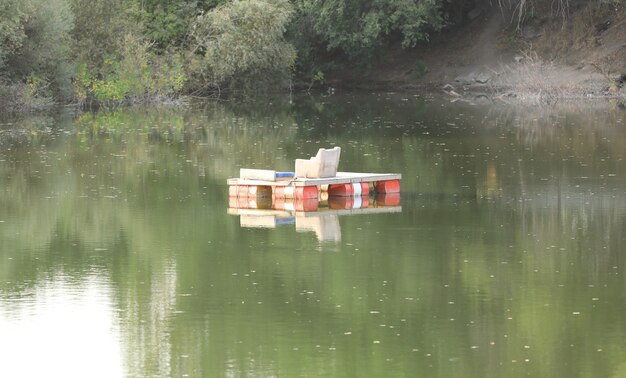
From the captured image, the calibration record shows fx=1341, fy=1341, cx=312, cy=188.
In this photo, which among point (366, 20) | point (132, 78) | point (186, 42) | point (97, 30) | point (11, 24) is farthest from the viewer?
point (366, 20)

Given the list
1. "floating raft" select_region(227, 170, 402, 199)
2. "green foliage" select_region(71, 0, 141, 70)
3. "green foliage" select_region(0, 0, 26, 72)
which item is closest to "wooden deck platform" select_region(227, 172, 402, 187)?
"floating raft" select_region(227, 170, 402, 199)

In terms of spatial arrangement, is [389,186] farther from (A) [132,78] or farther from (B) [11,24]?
(A) [132,78]

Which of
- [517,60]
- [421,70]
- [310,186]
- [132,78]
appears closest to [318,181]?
[310,186]

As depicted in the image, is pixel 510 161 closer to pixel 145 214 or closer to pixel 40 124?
pixel 145 214

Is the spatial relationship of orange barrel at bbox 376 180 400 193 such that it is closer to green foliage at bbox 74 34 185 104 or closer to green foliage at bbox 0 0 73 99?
green foliage at bbox 0 0 73 99

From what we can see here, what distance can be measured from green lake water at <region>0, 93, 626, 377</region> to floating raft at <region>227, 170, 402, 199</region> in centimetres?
42

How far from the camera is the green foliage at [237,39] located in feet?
159

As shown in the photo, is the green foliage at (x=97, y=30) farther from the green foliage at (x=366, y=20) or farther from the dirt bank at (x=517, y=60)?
the dirt bank at (x=517, y=60)

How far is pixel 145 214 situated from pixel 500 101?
29.8 meters

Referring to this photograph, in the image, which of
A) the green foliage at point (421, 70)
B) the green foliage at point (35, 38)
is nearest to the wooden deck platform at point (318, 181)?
the green foliage at point (35, 38)

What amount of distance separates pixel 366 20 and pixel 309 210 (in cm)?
3401

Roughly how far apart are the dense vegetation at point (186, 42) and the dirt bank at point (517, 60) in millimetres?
877

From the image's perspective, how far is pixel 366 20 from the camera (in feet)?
172

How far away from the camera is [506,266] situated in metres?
15.1
